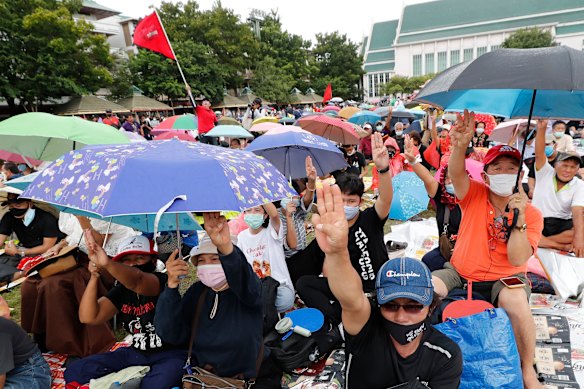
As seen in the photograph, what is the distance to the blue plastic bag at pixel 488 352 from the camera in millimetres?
2439

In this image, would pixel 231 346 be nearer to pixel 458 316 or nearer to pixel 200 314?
pixel 200 314

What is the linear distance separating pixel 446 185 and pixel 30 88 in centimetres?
2284

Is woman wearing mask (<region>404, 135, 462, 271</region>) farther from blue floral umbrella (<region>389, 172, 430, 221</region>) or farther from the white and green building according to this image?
the white and green building

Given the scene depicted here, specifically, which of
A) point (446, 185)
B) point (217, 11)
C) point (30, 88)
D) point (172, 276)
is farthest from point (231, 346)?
point (217, 11)

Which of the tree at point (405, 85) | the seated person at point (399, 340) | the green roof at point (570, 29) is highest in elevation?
the green roof at point (570, 29)

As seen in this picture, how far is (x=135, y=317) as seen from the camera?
8.76 feet

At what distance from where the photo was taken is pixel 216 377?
89.6 inches

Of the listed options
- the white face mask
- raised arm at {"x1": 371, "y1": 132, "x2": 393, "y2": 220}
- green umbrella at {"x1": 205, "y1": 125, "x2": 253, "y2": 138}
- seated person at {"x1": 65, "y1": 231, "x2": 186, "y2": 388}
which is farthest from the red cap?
green umbrella at {"x1": 205, "y1": 125, "x2": 253, "y2": 138}

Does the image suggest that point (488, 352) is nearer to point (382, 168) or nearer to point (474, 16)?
point (382, 168)

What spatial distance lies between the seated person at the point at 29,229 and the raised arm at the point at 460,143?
4291mm

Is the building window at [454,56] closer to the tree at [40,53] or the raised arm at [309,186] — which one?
the tree at [40,53]

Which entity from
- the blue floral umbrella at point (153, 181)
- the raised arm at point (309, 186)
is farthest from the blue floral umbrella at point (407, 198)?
the blue floral umbrella at point (153, 181)

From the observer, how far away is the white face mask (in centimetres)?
286

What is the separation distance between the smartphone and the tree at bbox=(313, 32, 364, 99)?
47.1 m
